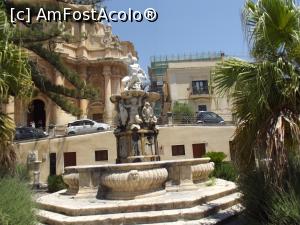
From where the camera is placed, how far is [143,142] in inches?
422

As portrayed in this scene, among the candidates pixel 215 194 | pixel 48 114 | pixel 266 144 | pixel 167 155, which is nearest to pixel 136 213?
pixel 215 194

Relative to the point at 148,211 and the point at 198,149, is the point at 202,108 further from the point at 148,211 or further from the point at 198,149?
the point at 148,211

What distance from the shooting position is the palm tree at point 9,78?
17.2 ft

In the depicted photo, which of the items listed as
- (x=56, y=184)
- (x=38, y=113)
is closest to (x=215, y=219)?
(x=56, y=184)

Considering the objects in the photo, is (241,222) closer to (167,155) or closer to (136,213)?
(136,213)

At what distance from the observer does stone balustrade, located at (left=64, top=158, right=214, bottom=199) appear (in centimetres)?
786

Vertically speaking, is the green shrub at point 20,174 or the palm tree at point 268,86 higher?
the palm tree at point 268,86

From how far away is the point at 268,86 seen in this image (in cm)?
501

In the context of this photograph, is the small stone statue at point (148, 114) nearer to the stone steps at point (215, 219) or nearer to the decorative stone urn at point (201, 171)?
the decorative stone urn at point (201, 171)

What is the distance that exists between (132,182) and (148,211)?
903 millimetres

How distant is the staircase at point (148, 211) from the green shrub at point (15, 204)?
104cm

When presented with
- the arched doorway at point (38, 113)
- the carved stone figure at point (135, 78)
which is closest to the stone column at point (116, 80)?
the arched doorway at point (38, 113)

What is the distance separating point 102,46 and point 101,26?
4853 mm

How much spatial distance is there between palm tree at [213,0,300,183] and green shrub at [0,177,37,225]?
3.02 meters
